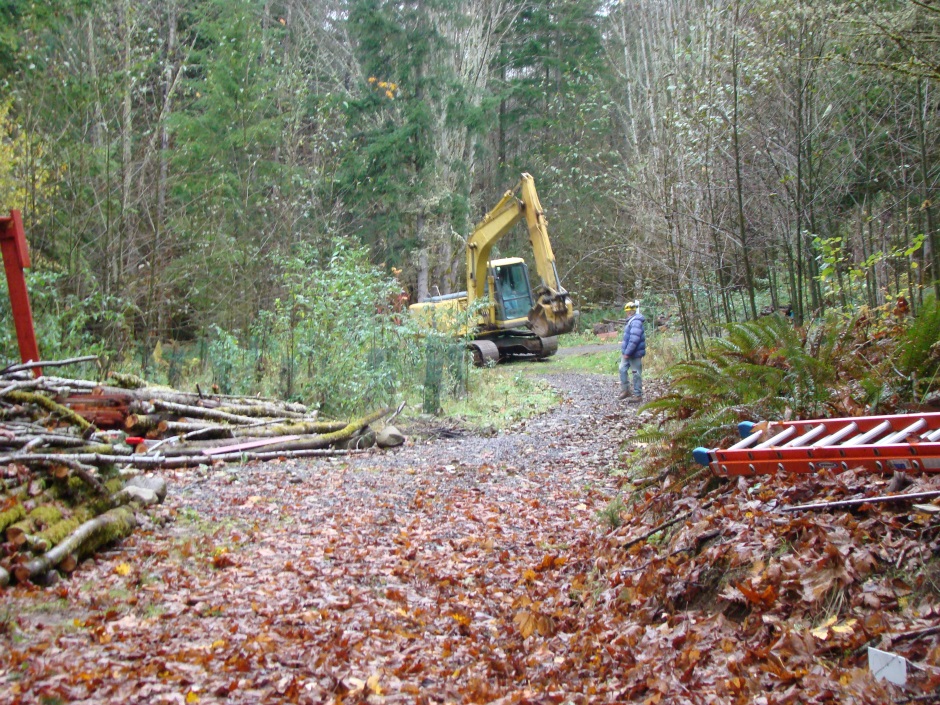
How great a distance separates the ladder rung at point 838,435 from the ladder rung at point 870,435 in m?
0.11

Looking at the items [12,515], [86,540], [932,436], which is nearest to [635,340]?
[932,436]

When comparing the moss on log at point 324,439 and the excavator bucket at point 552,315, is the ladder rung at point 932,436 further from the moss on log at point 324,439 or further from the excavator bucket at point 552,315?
the excavator bucket at point 552,315

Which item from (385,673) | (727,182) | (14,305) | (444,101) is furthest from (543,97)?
(385,673)

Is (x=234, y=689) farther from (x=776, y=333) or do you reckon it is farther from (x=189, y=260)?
(x=189, y=260)

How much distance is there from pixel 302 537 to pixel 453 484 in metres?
2.54

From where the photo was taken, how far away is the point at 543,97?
40875 millimetres

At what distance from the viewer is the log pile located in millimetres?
5556

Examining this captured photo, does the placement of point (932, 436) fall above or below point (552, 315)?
below

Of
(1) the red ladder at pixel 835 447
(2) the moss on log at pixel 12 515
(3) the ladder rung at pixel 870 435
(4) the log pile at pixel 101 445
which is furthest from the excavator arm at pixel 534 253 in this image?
(2) the moss on log at pixel 12 515

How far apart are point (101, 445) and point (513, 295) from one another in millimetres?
18600

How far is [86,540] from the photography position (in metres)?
5.83

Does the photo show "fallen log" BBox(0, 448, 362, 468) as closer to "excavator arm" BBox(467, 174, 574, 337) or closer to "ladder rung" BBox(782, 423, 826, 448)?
"ladder rung" BBox(782, 423, 826, 448)

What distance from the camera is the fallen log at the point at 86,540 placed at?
5160mm

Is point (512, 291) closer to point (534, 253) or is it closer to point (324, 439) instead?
point (534, 253)
